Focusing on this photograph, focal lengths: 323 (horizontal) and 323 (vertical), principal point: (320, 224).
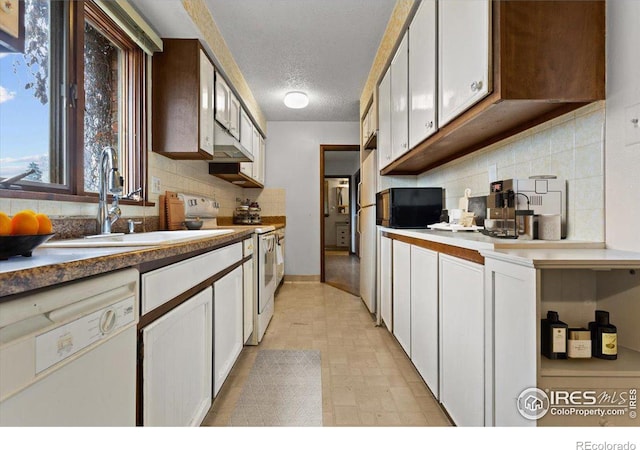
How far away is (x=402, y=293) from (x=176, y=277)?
159cm

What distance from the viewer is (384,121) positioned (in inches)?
116

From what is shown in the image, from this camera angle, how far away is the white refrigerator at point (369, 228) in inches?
129

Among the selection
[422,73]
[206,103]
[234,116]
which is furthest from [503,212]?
[234,116]

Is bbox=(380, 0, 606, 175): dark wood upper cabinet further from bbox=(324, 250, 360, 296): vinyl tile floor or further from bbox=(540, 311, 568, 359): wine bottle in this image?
bbox=(324, 250, 360, 296): vinyl tile floor

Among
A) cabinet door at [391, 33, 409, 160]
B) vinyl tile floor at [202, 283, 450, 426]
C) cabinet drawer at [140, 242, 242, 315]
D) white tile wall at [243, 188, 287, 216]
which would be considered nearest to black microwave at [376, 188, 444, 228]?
cabinet door at [391, 33, 409, 160]

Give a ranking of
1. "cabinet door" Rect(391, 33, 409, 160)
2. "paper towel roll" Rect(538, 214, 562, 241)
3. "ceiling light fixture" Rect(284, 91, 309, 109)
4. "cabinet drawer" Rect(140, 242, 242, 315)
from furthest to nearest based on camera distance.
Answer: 1. "ceiling light fixture" Rect(284, 91, 309, 109)
2. "cabinet door" Rect(391, 33, 409, 160)
3. "paper towel roll" Rect(538, 214, 562, 241)
4. "cabinet drawer" Rect(140, 242, 242, 315)

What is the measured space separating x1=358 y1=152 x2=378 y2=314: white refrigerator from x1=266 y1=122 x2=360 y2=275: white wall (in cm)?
140

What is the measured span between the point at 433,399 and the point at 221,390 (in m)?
1.18

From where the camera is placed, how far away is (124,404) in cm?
84

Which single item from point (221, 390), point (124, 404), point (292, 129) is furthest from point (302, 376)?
point (292, 129)

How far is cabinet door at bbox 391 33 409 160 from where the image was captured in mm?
2259

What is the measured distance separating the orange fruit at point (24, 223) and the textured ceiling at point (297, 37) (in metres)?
1.72

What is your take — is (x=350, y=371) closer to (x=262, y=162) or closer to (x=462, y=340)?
(x=462, y=340)

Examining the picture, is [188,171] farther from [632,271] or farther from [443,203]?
[632,271]
